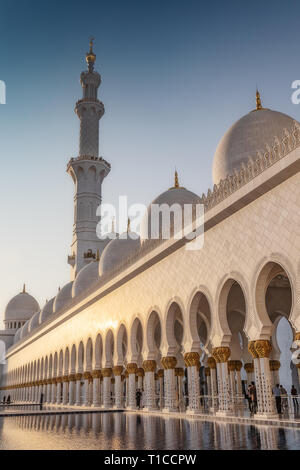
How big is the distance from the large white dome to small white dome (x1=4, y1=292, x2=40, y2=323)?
101 feet

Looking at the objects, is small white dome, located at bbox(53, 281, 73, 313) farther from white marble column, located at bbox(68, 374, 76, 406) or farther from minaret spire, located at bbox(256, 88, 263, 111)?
minaret spire, located at bbox(256, 88, 263, 111)

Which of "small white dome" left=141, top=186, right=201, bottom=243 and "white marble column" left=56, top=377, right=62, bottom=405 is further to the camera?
"white marble column" left=56, top=377, right=62, bottom=405

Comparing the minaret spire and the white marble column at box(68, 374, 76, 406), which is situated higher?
the minaret spire

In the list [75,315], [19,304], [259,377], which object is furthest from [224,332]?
[19,304]

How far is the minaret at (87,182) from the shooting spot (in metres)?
23.3

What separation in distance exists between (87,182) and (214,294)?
15.7m

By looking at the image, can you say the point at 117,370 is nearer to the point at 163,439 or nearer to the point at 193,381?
the point at 193,381

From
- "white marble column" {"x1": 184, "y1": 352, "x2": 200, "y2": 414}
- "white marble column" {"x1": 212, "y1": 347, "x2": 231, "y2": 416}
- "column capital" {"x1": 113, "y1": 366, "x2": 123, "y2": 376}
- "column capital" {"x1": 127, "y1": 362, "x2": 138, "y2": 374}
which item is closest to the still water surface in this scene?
"white marble column" {"x1": 212, "y1": 347, "x2": 231, "y2": 416}

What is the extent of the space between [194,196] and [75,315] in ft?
26.5

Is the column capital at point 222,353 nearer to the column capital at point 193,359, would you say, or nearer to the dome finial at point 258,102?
the column capital at point 193,359

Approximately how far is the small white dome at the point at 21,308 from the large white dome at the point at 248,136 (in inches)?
1218

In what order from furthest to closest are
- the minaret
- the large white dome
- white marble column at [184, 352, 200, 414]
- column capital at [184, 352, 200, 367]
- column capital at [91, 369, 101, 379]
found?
1. the minaret
2. column capital at [91, 369, 101, 379]
3. the large white dome
4. column capital at [184, 352, 200, 367]
5. white marble column at [184, 352, 200, 414]

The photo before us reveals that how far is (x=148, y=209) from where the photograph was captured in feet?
42.3

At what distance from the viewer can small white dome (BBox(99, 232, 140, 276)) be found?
16219mm
